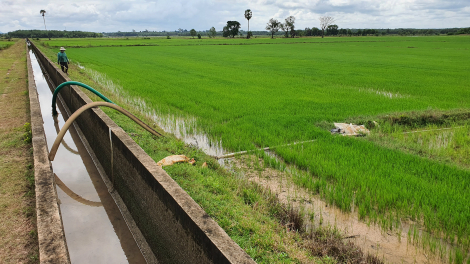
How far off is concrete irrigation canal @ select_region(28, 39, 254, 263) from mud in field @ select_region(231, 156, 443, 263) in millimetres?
1483

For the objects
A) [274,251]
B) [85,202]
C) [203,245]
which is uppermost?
[203,245]

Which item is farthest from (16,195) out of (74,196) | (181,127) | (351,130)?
(351,130)

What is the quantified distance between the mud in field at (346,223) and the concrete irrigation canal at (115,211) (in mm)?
1483

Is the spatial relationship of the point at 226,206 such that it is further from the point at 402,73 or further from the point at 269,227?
the point at 402,73

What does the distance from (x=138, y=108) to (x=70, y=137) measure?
2177 millimetres

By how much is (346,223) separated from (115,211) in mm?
2770

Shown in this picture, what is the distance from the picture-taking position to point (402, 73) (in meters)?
15.4

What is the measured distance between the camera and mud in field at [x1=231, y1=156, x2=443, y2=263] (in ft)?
9.91

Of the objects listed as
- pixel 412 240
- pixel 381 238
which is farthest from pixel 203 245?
pixel 412 240

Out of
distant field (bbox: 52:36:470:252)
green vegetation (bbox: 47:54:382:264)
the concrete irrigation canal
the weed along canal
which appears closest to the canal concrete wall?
the concrete irrigation canal

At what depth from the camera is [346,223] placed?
350 cm

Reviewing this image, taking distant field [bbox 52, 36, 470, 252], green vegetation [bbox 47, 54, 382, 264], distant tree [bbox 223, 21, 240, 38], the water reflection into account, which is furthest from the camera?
distant tree [bbox 223, 21, 240, 38]

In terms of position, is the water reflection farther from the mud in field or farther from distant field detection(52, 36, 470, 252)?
the mud in field

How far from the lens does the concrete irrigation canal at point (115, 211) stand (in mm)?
2486
